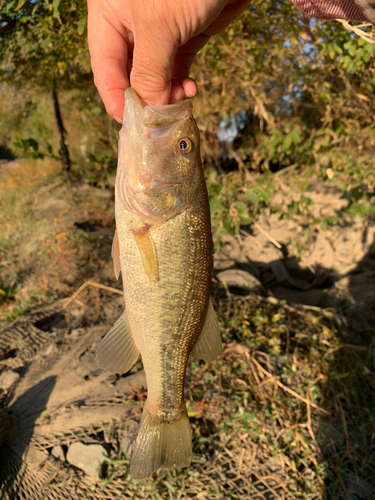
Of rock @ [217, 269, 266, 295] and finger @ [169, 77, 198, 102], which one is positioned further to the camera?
rock @ [217, 269, 266, 295]

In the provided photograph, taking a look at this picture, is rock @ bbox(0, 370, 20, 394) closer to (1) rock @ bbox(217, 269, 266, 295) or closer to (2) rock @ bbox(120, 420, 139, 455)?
(2) rock @ bbox(120, 420, 139, 455)

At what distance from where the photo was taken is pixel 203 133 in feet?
23.7

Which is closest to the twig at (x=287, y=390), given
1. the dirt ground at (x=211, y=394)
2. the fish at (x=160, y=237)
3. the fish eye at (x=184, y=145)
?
the dirt ground at (x=211, y=394)

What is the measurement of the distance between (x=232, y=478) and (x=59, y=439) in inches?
60.5

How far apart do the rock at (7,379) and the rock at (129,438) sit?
4.20 ft

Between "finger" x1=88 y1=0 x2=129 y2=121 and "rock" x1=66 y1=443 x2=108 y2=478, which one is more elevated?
"finger" x1=88 y1=0 x2=129 y2=121

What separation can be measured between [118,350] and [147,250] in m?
0.60

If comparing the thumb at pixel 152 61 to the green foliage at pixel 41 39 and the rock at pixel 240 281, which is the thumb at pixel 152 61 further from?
the rock at pixel 240 281

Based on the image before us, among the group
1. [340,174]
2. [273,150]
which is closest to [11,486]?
[273,150]

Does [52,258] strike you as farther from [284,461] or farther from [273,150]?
[284,461]

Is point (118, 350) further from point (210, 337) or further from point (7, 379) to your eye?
point (7, 379)

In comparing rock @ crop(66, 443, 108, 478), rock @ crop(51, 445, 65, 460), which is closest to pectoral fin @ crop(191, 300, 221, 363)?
rock @ crop(66, 443, 108, 478)

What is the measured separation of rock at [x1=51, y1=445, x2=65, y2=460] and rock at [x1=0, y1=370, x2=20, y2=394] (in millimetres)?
831

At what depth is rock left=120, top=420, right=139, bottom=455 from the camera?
9.53 feet
